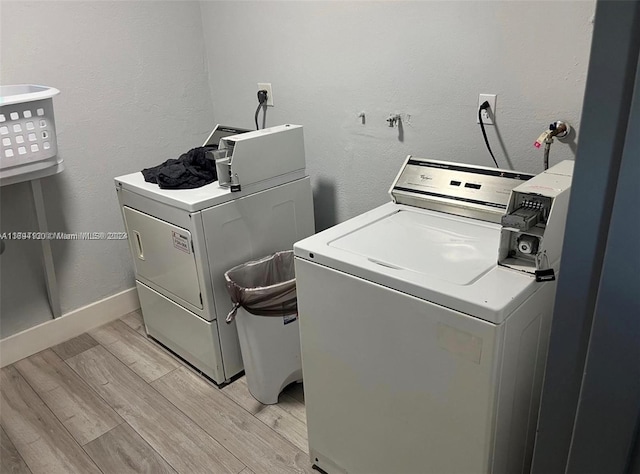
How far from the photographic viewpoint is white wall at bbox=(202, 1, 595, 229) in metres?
1.67

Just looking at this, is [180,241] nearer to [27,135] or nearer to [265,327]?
[265,327]

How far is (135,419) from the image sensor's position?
2102 millimetres

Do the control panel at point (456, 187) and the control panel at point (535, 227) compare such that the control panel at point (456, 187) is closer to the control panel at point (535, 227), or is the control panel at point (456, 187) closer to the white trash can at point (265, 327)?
the control panel at point (535, 227)

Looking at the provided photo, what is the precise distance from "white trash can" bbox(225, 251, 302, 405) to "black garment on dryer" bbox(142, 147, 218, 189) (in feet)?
1.32

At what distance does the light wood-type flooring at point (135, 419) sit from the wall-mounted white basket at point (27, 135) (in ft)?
3.12

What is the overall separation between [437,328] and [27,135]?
1.67 m

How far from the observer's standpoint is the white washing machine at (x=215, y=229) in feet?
6.71

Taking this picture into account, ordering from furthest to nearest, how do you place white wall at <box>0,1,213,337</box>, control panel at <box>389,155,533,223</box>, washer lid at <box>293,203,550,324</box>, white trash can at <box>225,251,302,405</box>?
white wall at <box>0,1,213,337</box> → white trash can at <box>225,251,302,405</box> → control panel at <box>389,155,533,223</box> → washer lid at <box>293,203,550,324</box>

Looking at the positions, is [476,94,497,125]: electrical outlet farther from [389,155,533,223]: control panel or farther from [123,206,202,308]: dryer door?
[123,206,202,308]: dryer door

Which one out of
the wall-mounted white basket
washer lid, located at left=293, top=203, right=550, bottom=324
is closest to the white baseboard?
the wall-mounted white basket

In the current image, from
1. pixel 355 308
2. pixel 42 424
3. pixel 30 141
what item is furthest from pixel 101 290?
pixel 355 308

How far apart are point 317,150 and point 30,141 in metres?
1.21

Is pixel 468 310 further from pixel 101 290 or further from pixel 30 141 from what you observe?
pixel 101 290

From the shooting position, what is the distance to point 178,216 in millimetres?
2029
